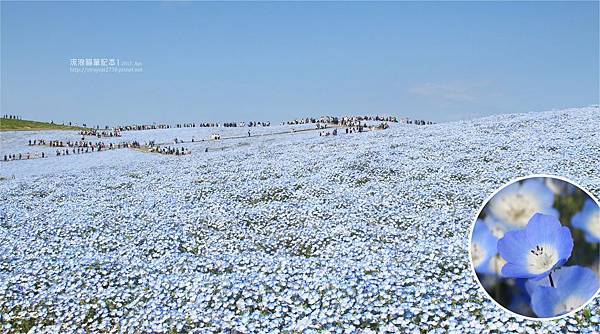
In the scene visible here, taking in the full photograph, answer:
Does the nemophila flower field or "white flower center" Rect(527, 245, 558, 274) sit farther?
the nemophila flower field

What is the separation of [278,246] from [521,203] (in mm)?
11680

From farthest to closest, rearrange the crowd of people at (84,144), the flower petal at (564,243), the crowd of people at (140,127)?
the crowd of people at (140,127), the crowd of people at (84,144), the flower petal at (564,243)

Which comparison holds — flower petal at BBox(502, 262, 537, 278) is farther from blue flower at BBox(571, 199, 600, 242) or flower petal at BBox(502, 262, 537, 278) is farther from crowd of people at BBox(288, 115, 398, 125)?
crowd of people at BBox(288, 115, 398, 125)

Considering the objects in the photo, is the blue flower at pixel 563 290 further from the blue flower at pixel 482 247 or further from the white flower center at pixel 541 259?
the blue flower at pixel 482 247

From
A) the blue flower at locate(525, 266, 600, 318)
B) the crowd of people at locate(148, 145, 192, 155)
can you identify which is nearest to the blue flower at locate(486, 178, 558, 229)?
the blue flower at locate(525, 266, 600, 318)

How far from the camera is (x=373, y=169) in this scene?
2427 centimetres

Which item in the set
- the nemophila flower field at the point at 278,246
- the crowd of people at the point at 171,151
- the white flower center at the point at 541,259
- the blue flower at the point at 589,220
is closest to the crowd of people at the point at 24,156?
the crowd of people at the point at 171,151

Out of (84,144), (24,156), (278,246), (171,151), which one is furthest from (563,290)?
(84,144)

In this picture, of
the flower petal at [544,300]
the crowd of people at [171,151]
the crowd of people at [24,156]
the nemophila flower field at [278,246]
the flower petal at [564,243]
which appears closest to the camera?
the flower petal at [564,243]

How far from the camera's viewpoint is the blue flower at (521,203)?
96.3 inches

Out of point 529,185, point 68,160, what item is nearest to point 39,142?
point 68,160

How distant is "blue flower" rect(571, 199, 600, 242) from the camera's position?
238cm

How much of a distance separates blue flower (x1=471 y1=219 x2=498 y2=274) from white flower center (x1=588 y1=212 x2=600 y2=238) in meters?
0.42

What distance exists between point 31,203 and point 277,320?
1833 centimetres
